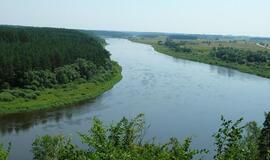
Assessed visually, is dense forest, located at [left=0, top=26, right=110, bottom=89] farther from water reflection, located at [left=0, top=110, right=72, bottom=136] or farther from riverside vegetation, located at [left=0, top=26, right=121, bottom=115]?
water reflection, located at [left=0, top=110, right=72, bottom=136]

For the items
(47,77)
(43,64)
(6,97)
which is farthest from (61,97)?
(43,64)

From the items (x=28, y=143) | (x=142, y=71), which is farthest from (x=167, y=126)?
(x=142, y=71)

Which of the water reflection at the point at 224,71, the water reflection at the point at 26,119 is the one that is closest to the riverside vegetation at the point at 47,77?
the water reflection at the point at 26,119

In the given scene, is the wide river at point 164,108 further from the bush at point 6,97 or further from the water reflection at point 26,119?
the bush at point 6,97

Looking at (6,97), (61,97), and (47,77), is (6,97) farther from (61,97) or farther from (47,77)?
(47,77)

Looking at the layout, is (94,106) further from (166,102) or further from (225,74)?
(225,74)

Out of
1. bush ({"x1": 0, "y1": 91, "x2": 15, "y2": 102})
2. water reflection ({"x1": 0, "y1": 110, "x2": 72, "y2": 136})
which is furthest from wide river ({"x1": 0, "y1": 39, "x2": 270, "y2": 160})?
bush ({"x1": 0, "y1": 91, "x2": 15, "y2": 102})

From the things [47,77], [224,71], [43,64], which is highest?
[43,64]
